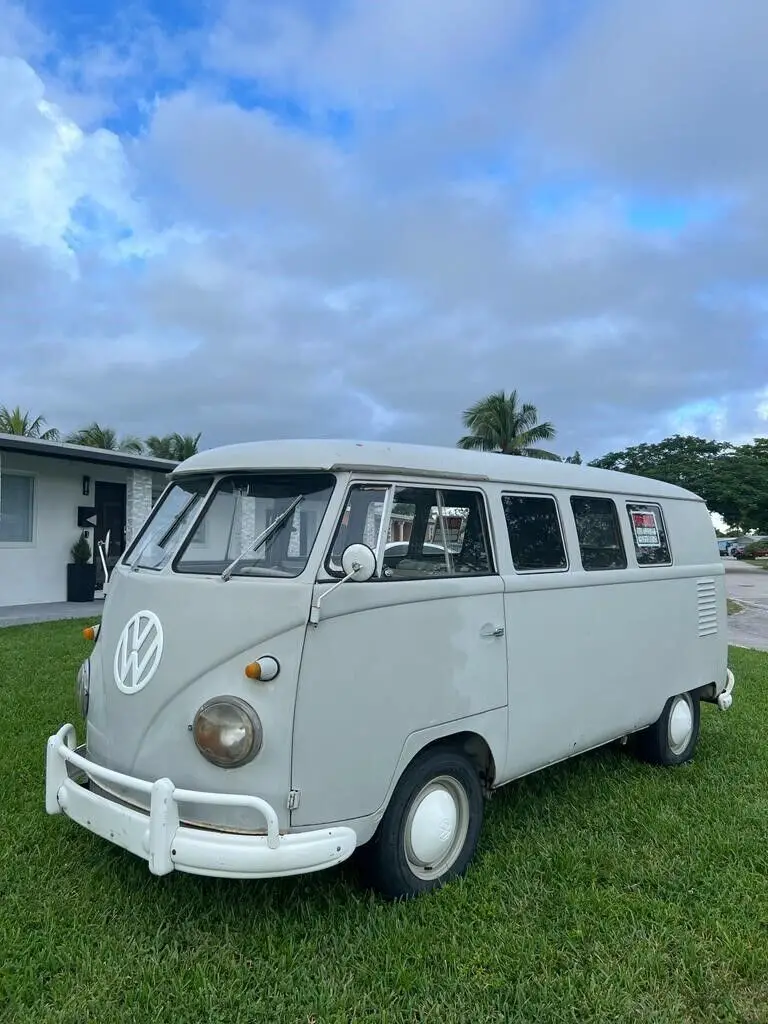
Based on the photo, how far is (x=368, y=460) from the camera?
3430 millimetres

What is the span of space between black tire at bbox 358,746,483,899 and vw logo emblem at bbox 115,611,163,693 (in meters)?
1.25

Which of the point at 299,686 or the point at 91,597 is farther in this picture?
the point at 91,597

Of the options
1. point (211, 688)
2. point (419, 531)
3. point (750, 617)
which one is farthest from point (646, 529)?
point (750, 617)

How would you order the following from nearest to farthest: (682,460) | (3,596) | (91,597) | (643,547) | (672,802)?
(672,802) → (643,547) → (3,596) → (91,597) → (682,460)

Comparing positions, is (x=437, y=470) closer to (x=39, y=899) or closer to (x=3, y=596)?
(x=39, y=899)

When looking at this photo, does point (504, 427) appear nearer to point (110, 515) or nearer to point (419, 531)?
point (110, 515)

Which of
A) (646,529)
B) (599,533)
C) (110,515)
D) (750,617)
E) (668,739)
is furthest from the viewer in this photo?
(750,617)

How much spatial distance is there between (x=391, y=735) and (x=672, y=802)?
2.61m

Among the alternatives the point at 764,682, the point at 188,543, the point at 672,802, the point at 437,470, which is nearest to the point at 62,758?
the point at 188,543

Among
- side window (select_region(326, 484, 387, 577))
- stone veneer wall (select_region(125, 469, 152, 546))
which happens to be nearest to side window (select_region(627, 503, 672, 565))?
side window (select_region(326, 484, 387, 577))

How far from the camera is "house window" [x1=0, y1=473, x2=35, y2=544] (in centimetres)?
1280

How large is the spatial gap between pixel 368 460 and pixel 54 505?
1171 cm

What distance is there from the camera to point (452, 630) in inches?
142

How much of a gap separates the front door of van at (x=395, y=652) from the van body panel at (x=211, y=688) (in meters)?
0.08
